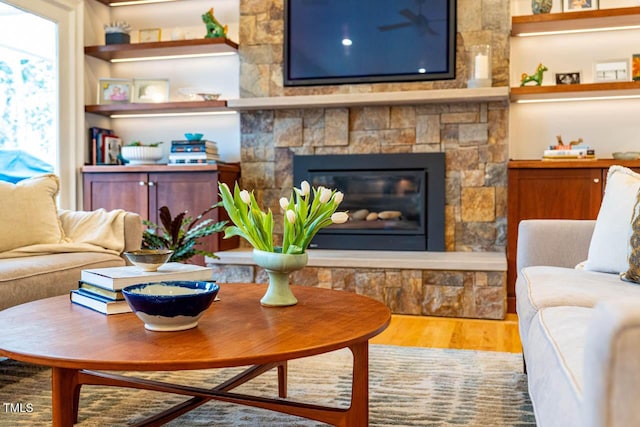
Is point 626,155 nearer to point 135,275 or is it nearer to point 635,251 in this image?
point 635,251

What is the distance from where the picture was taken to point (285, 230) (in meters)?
1.68

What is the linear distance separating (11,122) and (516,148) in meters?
3.26

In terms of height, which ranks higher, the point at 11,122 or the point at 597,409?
the point at 11,122

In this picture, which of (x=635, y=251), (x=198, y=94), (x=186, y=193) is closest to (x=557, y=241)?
(x=635, y=251)

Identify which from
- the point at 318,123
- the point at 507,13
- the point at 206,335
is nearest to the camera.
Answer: the point at 206,335

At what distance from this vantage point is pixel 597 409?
2.38ft

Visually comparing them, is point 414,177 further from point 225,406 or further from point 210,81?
point 225,406

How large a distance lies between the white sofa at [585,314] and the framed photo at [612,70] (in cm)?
185

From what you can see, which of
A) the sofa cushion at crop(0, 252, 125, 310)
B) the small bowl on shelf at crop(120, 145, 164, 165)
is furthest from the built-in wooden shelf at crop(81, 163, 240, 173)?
the sofa cushion at crop(0, 252, 125, 310)

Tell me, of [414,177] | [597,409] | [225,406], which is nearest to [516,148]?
[414,177]

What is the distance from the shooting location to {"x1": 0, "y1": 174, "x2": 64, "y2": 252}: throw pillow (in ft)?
9.17

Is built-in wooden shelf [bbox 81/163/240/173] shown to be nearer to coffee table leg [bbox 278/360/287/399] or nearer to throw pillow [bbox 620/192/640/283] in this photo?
coffee table leg [bbox 278/360/287/399]

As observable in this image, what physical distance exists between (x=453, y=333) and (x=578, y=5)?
219cm

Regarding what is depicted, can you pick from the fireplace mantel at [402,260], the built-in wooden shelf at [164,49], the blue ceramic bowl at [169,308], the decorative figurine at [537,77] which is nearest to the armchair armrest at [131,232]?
the fireplace mantel at [402,260]
